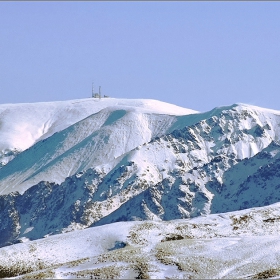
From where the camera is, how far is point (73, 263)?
330 feet

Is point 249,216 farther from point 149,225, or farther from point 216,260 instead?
point 216,260

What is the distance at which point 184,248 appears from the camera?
105 meters

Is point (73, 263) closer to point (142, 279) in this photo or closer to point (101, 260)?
point (101, 260)

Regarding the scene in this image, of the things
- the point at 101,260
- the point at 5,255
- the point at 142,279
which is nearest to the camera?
the point at 142,279

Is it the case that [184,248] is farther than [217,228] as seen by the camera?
No

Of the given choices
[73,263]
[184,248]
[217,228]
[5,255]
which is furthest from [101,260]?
[217,228]

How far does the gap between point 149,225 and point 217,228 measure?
334 inches

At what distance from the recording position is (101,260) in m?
99.8

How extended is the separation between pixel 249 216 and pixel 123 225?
17.4 m

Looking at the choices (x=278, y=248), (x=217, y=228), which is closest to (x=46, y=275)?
(x=278, y=248)

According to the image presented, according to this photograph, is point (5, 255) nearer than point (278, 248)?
No

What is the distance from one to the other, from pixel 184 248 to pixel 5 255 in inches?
845

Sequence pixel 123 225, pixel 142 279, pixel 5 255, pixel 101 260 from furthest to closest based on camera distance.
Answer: pixel 123 225 < pixel 5 255 < pixel 101 260 < pixel 142 279

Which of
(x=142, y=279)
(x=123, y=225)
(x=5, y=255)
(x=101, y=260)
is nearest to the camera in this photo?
(x=142, y=279)
